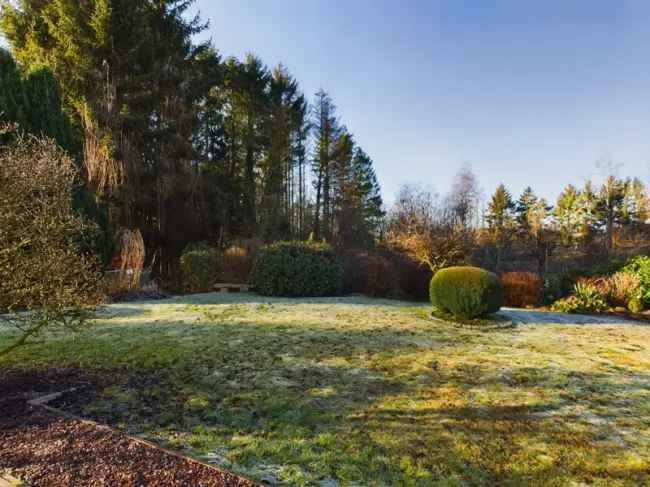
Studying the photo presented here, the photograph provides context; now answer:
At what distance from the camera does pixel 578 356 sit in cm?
449

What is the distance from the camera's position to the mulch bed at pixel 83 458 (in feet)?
6.05

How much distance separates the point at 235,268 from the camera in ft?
36.8

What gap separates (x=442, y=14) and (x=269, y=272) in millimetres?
7458

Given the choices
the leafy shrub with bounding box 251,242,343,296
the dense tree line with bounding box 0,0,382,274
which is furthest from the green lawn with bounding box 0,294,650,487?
the dense tree line with bounding box 0,0,382,274

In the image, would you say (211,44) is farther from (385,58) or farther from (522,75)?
(522,75)

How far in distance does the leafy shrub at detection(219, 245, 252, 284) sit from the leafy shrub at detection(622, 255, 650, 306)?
1012 centimetres

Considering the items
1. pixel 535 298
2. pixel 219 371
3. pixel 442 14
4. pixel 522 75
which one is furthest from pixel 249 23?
pixel 535 298

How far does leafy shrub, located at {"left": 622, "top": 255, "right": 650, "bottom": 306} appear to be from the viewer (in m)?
8.27

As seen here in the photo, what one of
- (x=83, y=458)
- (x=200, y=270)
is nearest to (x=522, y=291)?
(x=200, y=270)

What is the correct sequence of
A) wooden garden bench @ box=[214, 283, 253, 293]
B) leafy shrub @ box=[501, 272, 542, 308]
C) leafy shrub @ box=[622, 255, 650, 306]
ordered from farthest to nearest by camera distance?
wooden garden bench @ box=[214, 283, 253, 293] < leafy shrub @ box=[501, 272, 542, 308] < leafy shrub @ box=[622, 255, 650, 306]

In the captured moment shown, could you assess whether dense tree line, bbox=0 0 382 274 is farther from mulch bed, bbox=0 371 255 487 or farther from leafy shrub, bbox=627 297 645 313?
leafy shrub, bbox=627 297 645 313

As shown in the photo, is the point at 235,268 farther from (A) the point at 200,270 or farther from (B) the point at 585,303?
(B) the point at 585,303

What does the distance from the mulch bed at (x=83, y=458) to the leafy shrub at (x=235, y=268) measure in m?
8.57

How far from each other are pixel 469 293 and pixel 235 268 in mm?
7182
